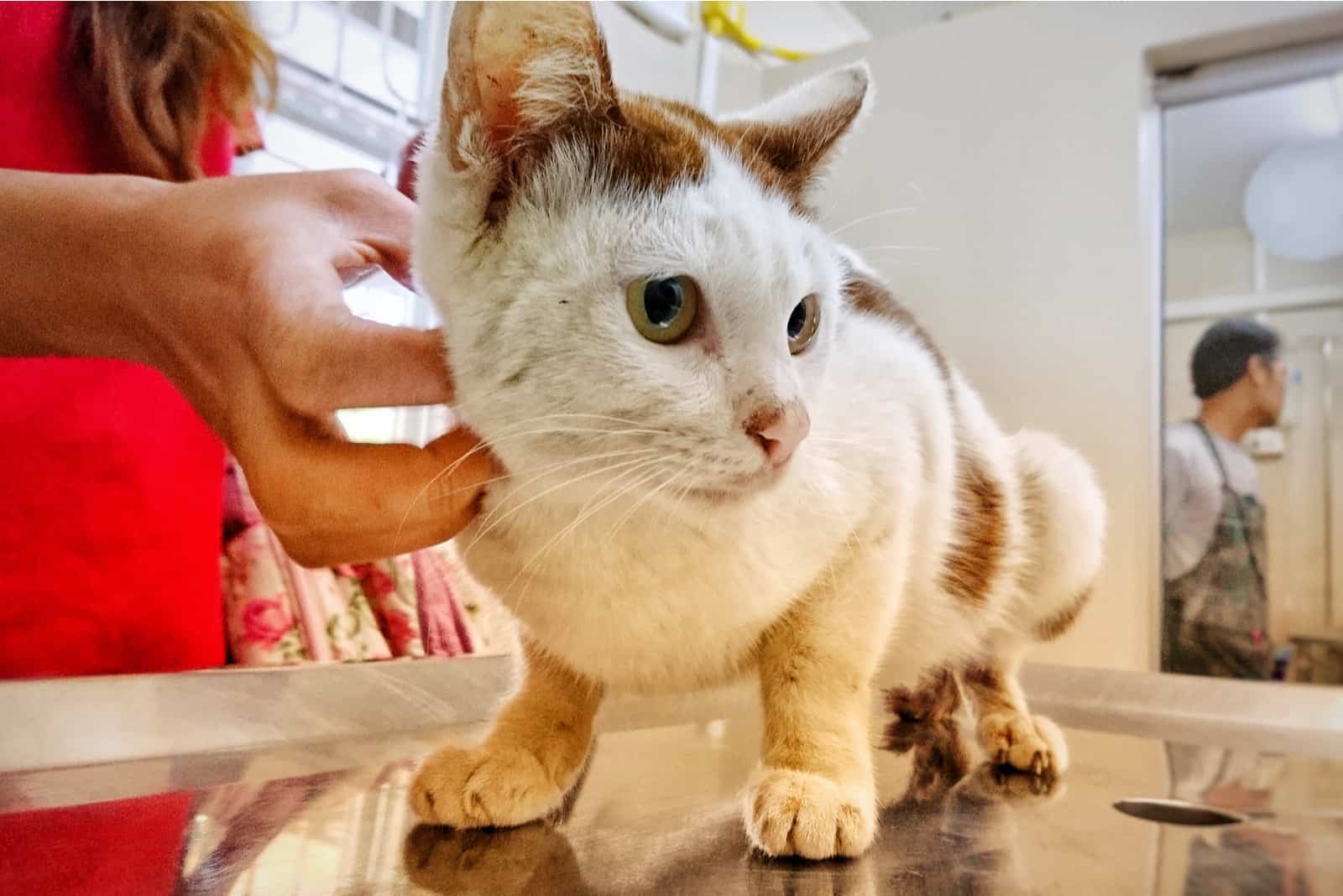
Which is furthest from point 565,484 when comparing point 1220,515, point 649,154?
point 1220,515

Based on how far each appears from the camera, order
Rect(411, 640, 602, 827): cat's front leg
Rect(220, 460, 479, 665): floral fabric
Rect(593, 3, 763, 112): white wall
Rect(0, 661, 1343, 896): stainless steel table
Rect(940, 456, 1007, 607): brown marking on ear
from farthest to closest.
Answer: Rect(593, 3, 763, 112): white wall
Rect(220, 460, 479, 665): floral fabric
Rect(940, 456, 1007, 607): brown marking on ear
Rect(411, 640, 602, 827): cat's front leg
Rect(0, 661, 1343, 896): stainless steel table

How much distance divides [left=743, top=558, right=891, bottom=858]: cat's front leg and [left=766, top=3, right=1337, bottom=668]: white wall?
1275 millimetres

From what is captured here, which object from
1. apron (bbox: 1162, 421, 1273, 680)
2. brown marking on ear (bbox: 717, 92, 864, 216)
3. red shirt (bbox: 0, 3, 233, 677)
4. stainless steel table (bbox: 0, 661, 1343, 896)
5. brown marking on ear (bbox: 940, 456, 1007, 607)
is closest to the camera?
stainless steel table (bbox: 0, 661, 1343, 896)

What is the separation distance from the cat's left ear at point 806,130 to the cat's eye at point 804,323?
4.3 inches

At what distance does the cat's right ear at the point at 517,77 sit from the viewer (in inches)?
20.6

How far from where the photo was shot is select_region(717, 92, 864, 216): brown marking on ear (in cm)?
71

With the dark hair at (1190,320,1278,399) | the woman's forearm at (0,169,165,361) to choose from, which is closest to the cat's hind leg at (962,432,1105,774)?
the woman's forearm at (0,169,165,361)

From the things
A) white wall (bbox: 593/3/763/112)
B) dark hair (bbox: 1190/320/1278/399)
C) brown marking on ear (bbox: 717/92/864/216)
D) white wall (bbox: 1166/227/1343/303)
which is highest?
white wall (bbox: 593/3/763/112)

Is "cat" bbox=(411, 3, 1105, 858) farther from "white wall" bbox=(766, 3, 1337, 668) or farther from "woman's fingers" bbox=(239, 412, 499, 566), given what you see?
"white wall" bbox=(766, 3, 1337, 668)

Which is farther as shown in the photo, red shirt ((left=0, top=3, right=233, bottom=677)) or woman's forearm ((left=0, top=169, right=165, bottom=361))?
red shirt ((left=0, top=3, right=233, bottom=677))

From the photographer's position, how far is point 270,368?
1.84ft

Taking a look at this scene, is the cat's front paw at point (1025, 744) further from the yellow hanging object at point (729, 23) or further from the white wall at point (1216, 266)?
the white wall at point (1216, 266)

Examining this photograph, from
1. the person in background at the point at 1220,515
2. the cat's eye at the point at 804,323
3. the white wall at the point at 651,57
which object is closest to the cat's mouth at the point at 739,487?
the cat's eye at the point at 804,323

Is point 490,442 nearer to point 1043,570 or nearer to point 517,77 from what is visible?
point 517,77
